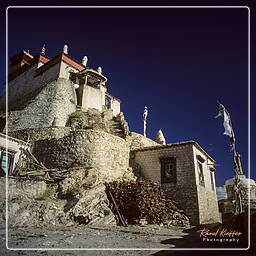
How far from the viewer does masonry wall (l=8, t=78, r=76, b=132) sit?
22.7m

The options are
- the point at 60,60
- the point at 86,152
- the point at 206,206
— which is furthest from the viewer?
the point at 60,60

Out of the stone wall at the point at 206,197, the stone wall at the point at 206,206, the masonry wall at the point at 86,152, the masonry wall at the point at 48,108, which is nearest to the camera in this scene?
the stone wall at the point at 206,206

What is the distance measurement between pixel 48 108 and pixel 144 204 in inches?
624

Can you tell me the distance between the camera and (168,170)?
15219mm

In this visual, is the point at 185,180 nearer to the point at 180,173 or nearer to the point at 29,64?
the point at 180,173

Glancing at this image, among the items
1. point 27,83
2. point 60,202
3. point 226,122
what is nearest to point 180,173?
point 226,122

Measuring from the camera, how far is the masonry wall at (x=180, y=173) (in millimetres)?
13664

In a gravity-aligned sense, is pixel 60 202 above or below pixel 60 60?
below

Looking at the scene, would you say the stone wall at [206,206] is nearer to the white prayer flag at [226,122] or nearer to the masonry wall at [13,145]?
the white prayer flag at [226,122]

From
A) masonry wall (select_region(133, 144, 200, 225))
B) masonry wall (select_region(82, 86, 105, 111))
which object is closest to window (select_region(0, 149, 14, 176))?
masonry wall (select_region(133, 144, 200, 225))

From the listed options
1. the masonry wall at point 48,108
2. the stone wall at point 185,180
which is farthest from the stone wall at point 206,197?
the masonry wall at point 48,108

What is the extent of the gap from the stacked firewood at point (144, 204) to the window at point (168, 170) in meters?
1.37

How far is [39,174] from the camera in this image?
1416cm

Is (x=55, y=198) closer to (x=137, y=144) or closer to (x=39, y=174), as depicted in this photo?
(x=39, y=174)
